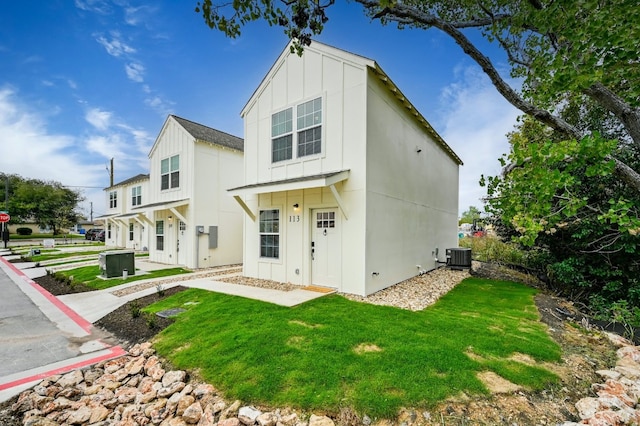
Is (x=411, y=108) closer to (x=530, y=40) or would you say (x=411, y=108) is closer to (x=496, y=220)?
(x=530, y=40)

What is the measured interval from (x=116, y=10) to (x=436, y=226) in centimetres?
1508

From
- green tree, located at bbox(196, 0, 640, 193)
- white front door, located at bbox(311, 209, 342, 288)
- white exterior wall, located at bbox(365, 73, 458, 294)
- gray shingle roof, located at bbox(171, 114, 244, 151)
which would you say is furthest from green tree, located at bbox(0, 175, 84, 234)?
green tree, located at bbox(196, 0, 640, 193)

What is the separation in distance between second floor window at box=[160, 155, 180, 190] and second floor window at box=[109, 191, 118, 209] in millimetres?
13793

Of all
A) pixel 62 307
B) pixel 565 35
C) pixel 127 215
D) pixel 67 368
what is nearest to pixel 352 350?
pixel 67 368

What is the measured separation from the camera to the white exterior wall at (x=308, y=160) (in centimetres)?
755

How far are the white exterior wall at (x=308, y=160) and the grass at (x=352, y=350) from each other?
86.4 inches

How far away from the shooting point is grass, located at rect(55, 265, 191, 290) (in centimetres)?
964

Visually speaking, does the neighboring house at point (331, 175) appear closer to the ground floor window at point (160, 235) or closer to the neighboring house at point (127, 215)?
the ground floor window at point (160, 235)

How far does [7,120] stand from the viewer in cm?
2006

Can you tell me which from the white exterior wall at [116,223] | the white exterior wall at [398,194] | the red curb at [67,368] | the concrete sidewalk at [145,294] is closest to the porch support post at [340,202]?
the white exterior wall at [398,194]

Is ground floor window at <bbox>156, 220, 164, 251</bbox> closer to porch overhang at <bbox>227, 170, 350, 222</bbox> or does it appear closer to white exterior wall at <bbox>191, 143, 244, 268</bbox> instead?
white exterior wall at <bbox>191, 143, 244, 268</bbox>

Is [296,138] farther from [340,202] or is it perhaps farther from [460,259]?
[460,259]

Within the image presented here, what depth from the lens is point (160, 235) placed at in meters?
15.2

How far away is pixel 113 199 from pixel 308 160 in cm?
2541
